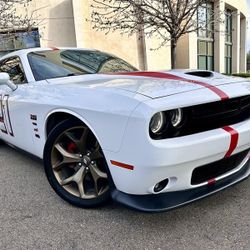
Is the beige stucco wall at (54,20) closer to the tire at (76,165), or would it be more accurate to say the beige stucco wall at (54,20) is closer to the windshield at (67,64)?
the windshield at (67,64)

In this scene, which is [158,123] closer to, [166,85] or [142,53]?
[166,85]

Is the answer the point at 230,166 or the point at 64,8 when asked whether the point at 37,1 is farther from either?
the point at 230,166

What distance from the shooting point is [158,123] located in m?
2.12

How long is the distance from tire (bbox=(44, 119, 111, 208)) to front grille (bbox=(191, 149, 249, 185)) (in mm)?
655

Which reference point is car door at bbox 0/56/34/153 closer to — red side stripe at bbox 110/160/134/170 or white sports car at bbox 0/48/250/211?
white sports car at bbox 0/48/250/211

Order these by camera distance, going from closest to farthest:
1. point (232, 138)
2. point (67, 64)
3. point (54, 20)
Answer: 1. point (232, 138)
2. point (67, 64)
3. point (54, 20)

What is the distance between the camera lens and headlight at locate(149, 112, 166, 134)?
2.09 meters

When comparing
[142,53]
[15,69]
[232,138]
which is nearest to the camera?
[232,138]

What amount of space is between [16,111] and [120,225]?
5.61ft

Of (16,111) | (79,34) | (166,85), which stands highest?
(79,34)

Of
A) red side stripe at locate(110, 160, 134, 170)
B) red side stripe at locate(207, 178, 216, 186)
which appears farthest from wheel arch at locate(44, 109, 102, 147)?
red side stripe at locate(207, 178, 216, 186)

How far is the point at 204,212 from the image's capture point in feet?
8.21

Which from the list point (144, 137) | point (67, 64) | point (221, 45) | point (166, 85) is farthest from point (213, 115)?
point (221, 45)

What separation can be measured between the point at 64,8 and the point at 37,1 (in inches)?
54.6
